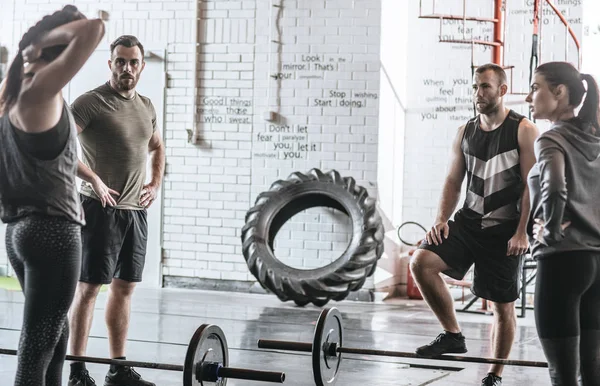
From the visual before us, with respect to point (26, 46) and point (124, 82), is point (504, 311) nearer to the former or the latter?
point (124, 82)

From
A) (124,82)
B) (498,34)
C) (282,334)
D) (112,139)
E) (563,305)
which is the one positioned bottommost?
(282,334)

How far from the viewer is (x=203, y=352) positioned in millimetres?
3574

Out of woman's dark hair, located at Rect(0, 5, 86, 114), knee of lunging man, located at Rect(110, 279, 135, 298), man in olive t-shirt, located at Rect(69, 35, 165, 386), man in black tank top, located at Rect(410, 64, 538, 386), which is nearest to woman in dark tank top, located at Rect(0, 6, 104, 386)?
woman's dark hair, located at Rect(0, 5, 86, 114)

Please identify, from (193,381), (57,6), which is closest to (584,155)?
(193,381)

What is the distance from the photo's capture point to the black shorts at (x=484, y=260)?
391 cm

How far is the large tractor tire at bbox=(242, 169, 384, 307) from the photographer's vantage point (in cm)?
695

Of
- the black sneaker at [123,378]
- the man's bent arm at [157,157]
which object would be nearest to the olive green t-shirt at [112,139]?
the man's bent arm at [157,157]

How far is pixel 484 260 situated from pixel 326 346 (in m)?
0.85

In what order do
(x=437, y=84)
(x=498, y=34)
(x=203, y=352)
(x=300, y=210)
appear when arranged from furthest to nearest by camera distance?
(x=437, y=84)
(x=300, y=210)
(x=498, y=34)
(x=203, y=352)

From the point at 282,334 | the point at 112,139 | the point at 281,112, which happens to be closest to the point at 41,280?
the point at 112,139

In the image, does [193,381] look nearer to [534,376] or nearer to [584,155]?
[584,155]

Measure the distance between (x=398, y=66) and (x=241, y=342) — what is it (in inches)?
139

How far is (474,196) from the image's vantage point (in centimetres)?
400

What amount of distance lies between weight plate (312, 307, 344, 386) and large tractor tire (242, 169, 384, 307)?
8.68 feet
